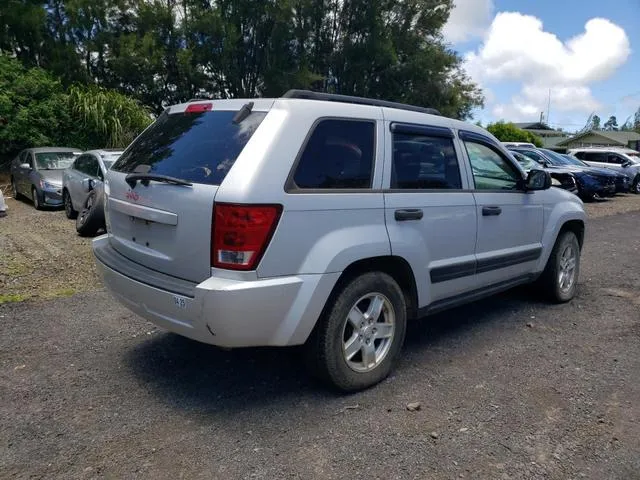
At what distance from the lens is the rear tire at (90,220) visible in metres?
8.20

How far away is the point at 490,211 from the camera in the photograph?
440cm

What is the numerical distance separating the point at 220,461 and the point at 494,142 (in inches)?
135

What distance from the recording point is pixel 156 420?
3.18 meters

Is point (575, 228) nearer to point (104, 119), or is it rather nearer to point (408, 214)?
point (408, 214)

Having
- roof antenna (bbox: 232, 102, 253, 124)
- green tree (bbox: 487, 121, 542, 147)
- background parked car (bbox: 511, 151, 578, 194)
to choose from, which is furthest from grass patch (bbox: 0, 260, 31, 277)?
green tree (bbox: 487, 121, 542, 147)

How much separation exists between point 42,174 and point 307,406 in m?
10.9

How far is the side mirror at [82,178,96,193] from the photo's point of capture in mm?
9252

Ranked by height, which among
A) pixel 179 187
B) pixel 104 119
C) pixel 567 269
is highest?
pixel 104 119

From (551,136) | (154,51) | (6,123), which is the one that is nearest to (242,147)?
(6,123)

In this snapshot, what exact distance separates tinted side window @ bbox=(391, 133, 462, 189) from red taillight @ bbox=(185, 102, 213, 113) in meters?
1.26

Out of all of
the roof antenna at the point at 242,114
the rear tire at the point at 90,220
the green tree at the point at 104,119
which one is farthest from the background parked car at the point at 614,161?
the roof antenna at the point at 242,114

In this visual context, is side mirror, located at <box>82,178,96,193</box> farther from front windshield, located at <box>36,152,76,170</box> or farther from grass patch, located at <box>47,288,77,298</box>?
grass patch, located at <box>47,288,77,298</box>

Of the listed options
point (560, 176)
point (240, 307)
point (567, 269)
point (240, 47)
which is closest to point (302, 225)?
point (240, 307)

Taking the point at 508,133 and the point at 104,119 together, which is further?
the point at 508,133
